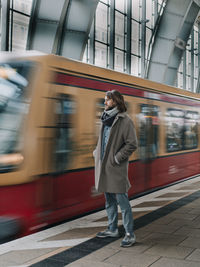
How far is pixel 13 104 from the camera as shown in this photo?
14.6ft

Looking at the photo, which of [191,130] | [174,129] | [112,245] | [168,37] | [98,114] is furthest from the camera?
[168,37]

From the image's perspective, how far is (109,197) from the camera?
426cm

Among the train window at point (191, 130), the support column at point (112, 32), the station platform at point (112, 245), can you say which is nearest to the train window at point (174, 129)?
the train window at point (191, 130)

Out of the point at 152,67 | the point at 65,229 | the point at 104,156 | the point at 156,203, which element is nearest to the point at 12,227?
the point at 65,229

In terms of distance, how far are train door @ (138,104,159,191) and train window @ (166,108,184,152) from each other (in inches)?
24.1

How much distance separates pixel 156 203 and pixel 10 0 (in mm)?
7777

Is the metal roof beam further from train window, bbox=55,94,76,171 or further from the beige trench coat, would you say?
the beige trench coat

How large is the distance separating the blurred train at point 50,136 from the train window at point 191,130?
2520 millimetres

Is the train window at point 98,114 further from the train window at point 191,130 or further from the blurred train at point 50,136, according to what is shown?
the train window at point 191,130

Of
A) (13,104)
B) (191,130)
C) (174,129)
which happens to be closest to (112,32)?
(191,130)

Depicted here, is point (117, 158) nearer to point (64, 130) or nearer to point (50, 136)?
point (50, 136)

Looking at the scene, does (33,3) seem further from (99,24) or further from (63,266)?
(63,266)

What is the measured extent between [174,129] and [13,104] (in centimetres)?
500

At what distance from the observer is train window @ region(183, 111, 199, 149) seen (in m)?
9.30
